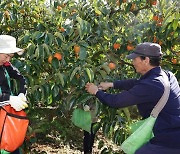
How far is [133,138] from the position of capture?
7.73ft

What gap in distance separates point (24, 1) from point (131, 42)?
110 centimetres

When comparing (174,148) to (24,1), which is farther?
(24,1)

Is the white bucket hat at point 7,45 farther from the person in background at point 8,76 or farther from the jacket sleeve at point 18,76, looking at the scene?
the jacket sleeve at point 18,76

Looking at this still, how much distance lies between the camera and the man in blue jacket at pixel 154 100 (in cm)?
228

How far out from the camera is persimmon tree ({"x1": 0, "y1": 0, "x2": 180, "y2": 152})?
8.94 feet

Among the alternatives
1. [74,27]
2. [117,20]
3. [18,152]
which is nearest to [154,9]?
[117,20]

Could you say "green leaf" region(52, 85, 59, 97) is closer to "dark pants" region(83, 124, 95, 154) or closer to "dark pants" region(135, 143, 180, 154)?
"dark pants" region(135, 143, 180, 154)

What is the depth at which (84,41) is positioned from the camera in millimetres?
2768

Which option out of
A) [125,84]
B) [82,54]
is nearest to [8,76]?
[82,54]

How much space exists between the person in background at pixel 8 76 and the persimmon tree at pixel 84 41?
14 centimetres

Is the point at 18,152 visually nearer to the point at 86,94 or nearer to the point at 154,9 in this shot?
the point at 86,94

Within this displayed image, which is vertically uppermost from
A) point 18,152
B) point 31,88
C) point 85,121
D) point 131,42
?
point 131,42

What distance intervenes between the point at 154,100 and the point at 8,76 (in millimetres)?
1005

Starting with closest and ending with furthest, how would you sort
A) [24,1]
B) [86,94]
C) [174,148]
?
[174,148], [86,94], [24,1]
